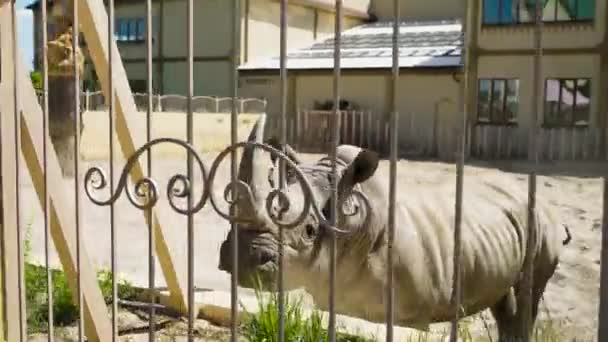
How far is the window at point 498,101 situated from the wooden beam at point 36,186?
63.0ft

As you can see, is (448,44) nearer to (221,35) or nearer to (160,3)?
(221,35)

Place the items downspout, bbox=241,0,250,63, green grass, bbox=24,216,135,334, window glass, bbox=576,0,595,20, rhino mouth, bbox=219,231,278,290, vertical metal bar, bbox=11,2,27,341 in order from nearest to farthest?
rhino mouth, bbox=219,231,278,290
vertical metal bar, bbox=11,2,27,341
green grass, bbox=24,216,135,334
window glass, bbox=576,0,595,20
downspout, bbox=241,0,250,63

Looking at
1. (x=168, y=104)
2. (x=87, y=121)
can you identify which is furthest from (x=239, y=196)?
(x=168, y=104)

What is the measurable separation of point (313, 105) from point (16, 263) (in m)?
21.4

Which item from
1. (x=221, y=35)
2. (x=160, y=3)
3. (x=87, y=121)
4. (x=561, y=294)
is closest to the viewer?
(x=561, y=294)

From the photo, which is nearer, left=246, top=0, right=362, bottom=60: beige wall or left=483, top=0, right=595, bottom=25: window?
left=483, top=0, right=595, bottom=25: window

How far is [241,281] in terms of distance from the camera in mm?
2879

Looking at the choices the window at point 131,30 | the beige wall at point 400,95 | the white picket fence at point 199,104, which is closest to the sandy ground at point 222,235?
the white picket fence at point 199,104

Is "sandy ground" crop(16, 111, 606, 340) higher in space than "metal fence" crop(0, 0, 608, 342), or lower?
lower

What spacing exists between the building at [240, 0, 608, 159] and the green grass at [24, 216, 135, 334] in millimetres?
15900

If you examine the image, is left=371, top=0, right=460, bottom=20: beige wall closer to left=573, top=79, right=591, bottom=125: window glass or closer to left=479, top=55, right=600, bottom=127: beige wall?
left=479, top=55, right=600, bottom=127: beige wall

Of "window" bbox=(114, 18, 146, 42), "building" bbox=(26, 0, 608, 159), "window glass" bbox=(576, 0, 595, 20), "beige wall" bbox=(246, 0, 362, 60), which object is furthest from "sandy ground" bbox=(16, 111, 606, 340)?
"window" bbox=(114, 18, 146, 42)

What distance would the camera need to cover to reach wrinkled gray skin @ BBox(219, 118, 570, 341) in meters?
2.80

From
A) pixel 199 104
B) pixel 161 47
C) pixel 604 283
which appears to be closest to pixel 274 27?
pixel 161 47
